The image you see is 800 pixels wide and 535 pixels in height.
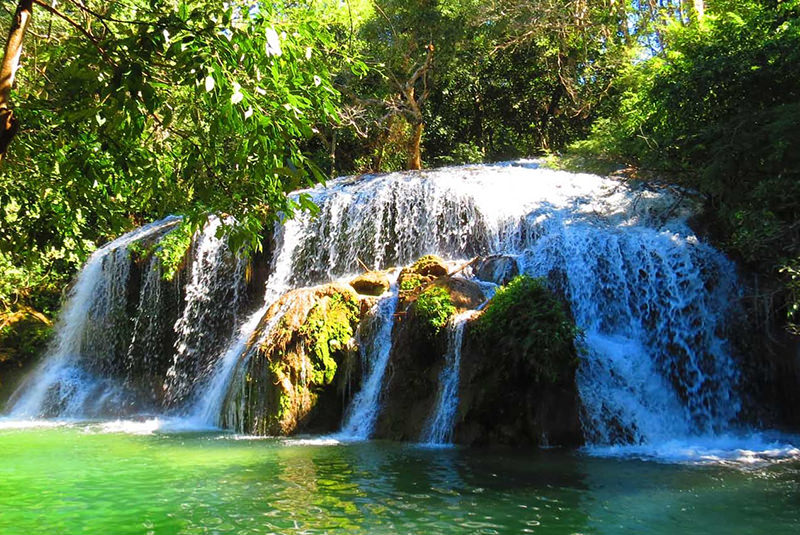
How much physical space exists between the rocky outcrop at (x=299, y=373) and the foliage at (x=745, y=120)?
20.9 ft

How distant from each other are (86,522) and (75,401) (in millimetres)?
10006

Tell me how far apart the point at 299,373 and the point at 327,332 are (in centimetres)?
76

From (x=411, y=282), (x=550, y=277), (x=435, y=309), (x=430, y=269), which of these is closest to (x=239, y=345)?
(x=411, y=282)

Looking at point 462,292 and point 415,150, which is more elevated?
point 415,150

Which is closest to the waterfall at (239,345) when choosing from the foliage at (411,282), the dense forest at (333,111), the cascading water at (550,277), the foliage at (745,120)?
the cascading water at (550,277)

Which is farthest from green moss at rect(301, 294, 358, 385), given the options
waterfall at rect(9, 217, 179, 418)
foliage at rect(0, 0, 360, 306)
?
waterfall at rect(9, 217, 179, 418)

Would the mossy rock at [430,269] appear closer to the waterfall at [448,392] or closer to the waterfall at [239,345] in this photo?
the waterfall at [448,392]

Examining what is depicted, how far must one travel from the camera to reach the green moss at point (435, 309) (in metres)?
9.64

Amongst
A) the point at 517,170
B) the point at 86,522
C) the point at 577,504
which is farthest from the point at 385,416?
the point at 517,170

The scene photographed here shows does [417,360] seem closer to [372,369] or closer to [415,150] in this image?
[372,369]

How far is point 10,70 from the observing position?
3.03 metres

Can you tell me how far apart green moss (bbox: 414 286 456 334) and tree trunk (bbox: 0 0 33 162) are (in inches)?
277

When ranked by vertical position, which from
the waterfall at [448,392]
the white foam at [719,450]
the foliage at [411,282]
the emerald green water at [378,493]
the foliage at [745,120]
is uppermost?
the foliage at [745,120]

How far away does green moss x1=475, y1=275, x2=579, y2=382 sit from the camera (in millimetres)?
8602
